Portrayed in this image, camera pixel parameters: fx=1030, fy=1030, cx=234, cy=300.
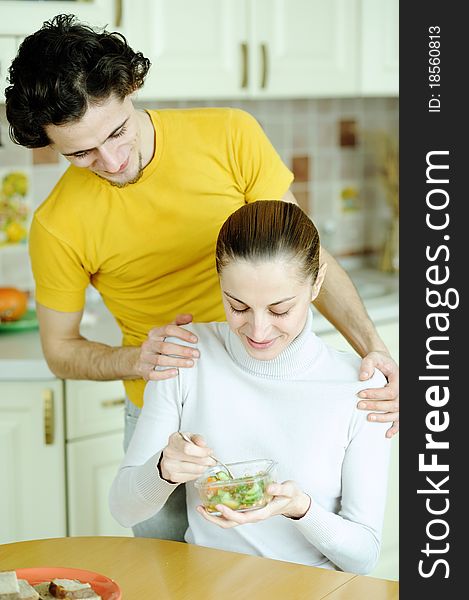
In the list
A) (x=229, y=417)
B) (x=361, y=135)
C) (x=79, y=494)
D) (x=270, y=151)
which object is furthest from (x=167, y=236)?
(x=361, y=135)

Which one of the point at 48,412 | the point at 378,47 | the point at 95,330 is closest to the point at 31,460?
the point at 48,412

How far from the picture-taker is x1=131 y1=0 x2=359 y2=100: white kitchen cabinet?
9.05 feet

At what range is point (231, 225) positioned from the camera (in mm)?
1632

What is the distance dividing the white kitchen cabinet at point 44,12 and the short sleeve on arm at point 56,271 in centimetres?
83

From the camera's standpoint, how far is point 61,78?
161 centimetres

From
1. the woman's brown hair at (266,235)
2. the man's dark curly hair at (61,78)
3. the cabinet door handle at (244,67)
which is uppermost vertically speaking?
the cabinet door handle at (244,67)

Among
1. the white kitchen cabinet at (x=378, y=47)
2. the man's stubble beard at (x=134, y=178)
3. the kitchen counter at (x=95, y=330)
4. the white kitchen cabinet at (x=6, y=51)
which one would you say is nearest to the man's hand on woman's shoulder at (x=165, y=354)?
the man's stubble beard at (x=134, y=178)

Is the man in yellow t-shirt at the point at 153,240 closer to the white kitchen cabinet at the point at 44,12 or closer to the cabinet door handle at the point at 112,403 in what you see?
the cabinet door handle at the point at 112,403

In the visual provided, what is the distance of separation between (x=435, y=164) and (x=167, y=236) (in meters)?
0.82

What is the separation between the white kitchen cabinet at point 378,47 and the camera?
320 cm

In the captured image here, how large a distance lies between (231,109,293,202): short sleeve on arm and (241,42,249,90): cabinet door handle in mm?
1083

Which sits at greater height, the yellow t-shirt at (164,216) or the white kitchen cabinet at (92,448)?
the yellow t-shirt at (164,216)

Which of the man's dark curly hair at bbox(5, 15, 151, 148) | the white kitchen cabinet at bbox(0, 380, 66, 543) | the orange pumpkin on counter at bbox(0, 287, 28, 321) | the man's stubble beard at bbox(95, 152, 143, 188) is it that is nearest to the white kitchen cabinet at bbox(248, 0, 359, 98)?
the orange pumpkin on counter at bbox(0, 287, 28, 321)

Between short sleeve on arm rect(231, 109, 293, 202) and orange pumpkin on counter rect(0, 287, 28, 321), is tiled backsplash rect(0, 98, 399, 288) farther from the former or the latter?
short sleeve on arm rect(231, 109, 293, 202)
